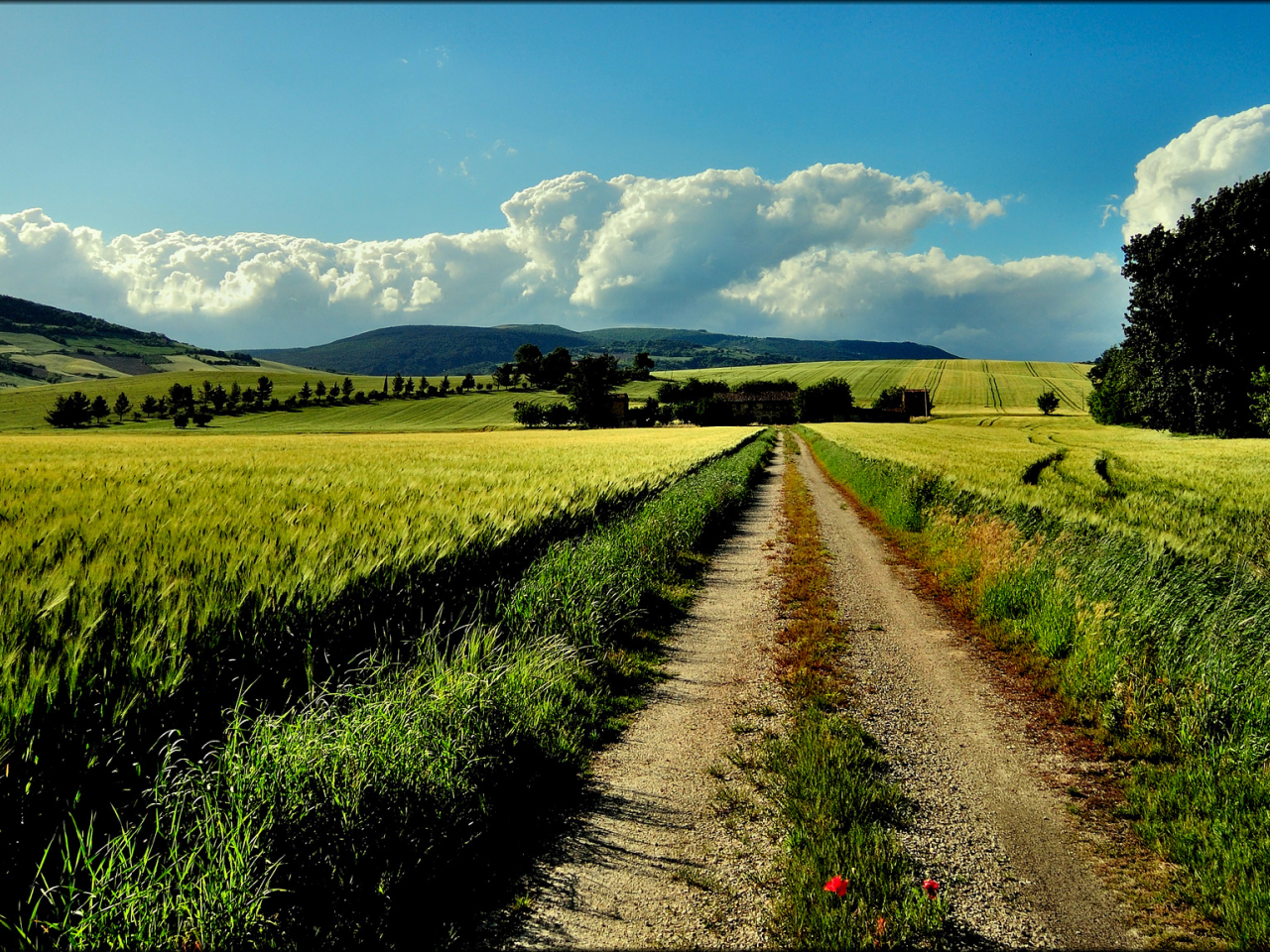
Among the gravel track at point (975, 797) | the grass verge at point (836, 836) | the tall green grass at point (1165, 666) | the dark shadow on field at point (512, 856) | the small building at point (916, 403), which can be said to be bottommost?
the dark shadow on field at point (512, 856)

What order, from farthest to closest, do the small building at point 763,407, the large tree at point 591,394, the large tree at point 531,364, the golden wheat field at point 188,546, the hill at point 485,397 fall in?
the large tree at point 531,364, the small building at point 763,407, the large tree at point 591,394, the hill at point 485,397, the golden wheat field at point 188,546

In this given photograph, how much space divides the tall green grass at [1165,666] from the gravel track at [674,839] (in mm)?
2257

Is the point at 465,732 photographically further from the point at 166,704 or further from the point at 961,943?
the point at 961,943

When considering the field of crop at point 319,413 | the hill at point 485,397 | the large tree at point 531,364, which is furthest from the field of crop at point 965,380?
the large tree at point 531,364

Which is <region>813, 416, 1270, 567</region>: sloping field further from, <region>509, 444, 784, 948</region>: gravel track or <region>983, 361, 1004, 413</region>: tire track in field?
<region>983, 361, 1004, 413</region>: tire track in field

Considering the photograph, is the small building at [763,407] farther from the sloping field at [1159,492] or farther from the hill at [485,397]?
the sloping field at [1159,492]

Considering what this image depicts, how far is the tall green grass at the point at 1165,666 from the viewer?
3.15m

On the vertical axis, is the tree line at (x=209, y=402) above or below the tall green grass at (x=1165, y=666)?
above

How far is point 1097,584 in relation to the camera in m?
6.49

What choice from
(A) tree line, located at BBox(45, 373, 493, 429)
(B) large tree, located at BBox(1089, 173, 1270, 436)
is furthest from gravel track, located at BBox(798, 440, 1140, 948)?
(A) tree line, located at BBox(45, 373, 493, 429)

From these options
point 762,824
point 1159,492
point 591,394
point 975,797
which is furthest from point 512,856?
point 591,394

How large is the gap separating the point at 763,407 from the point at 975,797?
125760mm

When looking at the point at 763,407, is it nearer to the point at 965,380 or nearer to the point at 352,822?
the point at 965,380

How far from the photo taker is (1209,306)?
3809 centimetres
